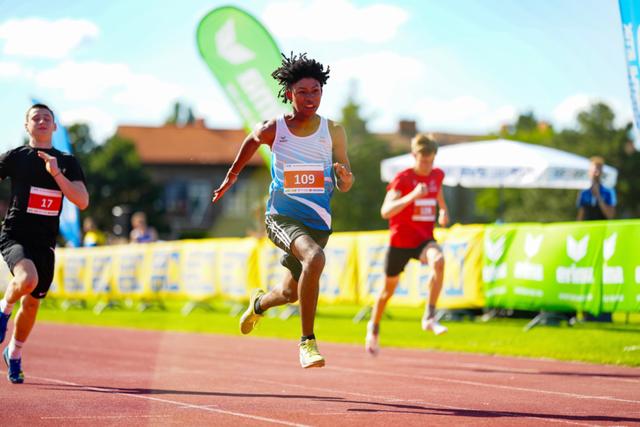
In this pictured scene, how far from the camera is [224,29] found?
21.1 m

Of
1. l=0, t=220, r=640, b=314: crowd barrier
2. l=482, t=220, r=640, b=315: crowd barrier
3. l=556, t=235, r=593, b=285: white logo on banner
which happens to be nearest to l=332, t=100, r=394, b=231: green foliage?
l=0, t=220, r=640, b=314: crowd barrier

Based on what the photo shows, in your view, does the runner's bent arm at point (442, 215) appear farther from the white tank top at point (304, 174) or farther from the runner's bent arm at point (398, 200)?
the white tank top at point (304, 174)

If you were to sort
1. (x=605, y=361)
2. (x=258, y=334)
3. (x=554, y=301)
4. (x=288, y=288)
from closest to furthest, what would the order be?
1. (x=288, y=288)
2. (x=605, y=361)
3. (x=554, y=301)
4. (x=258, y=334)

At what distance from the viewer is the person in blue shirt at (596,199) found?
16.5m

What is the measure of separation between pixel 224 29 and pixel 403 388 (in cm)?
1362

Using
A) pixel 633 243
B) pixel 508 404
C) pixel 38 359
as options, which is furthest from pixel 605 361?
pixel 38 359

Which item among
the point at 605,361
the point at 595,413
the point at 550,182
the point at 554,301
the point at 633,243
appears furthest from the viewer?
the point at 550,182

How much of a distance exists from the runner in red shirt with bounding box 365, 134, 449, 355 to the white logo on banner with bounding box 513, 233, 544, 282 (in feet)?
13.4

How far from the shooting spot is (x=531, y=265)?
15.3m

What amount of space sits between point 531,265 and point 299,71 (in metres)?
8.25

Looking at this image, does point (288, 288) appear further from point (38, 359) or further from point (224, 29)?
point (224, 29)

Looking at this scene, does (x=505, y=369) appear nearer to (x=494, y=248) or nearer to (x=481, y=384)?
(x=481, y=384)

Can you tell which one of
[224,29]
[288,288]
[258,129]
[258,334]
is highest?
[224,29]

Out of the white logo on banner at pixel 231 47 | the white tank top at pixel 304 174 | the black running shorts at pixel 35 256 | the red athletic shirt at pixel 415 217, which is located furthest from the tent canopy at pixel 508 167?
the white tank top at pixel 304 174
